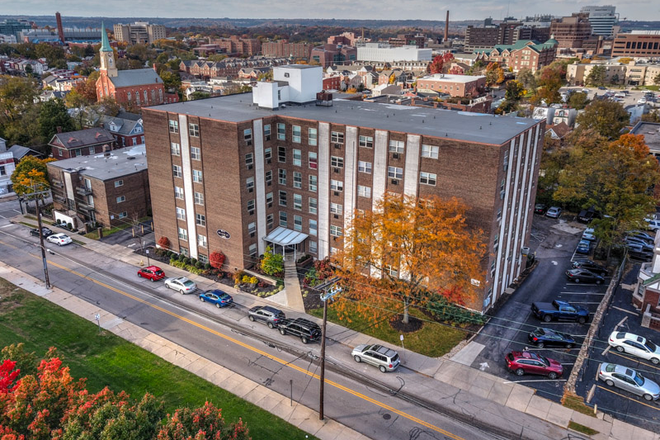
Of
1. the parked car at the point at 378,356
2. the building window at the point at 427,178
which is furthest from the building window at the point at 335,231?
the parked car at the point at 378,356

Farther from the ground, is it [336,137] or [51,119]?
[336,137]

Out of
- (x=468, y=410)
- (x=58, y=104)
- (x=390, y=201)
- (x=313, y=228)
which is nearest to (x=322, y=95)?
(x=313, y=228)

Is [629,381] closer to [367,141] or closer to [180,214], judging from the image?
[367,141]

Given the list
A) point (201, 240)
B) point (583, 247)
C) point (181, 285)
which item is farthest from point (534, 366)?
point (201, 240)

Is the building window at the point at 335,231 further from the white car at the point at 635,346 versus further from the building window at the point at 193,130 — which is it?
the white car at the point at 635,346

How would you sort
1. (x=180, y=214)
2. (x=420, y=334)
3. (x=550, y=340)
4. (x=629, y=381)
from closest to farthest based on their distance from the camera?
1. (x=629, y=381)
2. (x=550, y=340)
3. (x=420, y=334)
4. (x=180, y=214)

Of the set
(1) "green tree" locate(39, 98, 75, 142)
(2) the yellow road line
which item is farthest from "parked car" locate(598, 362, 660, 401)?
(1) "green tree" locate(39, 98, 75, 142)
